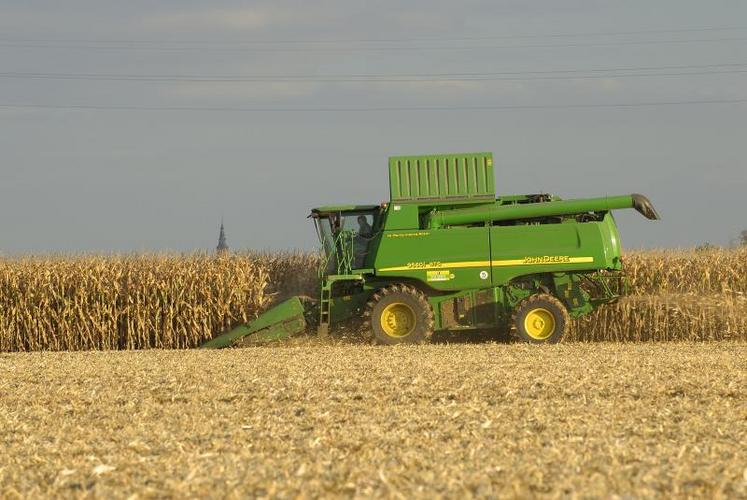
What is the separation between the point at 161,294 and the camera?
61.8ft

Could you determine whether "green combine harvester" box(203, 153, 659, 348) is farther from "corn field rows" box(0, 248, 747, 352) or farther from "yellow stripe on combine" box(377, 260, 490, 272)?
"corn field rows" box(0, 248, 747, 352)

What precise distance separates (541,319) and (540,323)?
61 mm

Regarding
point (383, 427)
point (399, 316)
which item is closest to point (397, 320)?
point (399, 316)

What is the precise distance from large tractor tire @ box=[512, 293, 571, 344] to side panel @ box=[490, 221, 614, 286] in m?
0.44

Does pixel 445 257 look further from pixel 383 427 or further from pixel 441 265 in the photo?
pixel 383 427

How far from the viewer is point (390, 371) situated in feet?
40.1

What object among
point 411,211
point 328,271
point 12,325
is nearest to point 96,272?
point 12,325

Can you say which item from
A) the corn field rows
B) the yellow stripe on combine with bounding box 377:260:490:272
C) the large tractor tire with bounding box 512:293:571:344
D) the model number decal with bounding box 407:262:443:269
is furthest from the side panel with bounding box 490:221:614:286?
the corn field rows

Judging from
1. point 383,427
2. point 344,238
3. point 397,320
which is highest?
point 344,238

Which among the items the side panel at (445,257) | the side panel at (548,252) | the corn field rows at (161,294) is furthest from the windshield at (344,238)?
the side panel at (548,252)

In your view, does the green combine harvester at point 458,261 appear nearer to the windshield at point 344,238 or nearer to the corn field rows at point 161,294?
the windshield at point 344,238

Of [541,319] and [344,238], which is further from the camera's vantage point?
[344,238]

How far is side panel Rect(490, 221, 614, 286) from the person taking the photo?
16000 millimetres

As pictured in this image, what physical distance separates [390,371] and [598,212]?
5.68m
